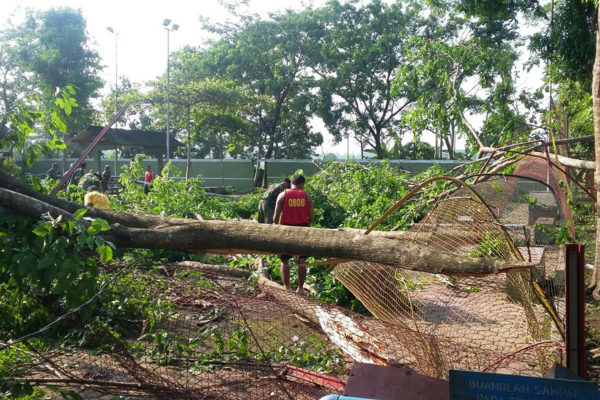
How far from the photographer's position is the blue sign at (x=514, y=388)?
89.5 inches

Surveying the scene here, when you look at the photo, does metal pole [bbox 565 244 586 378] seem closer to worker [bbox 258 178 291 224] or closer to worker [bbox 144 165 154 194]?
worker [bbox 258 178 291 224]

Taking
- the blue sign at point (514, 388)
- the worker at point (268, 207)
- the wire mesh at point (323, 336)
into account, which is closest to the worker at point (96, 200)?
the worker at point (268, 207)

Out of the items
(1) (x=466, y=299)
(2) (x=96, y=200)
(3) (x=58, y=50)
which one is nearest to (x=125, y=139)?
(3) (x=58, y=50)

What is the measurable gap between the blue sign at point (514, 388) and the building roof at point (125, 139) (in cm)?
1916

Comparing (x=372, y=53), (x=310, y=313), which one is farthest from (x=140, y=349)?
(x=372, y=53)

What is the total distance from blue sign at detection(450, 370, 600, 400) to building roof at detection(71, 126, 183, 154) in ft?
62.9

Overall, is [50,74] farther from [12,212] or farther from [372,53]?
[12,212]

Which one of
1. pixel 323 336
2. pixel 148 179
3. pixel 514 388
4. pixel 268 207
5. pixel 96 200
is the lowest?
pixel 323 336

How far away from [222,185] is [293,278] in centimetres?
2120

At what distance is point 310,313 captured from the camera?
509 centimetres

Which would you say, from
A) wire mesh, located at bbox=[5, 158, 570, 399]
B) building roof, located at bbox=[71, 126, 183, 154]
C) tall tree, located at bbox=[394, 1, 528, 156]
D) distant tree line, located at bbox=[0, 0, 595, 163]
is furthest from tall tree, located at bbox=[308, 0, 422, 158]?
wire mesh, located at bbox=[5, 158, 570, 399]

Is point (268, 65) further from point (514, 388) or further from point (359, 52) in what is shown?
point (514, 388)

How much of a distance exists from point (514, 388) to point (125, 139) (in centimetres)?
2215

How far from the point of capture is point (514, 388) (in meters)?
2.36
